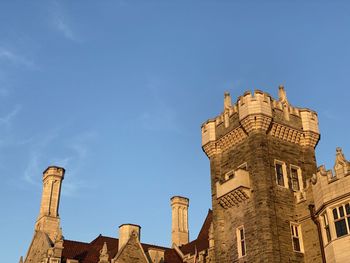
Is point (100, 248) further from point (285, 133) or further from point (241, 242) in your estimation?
point (285, 133)

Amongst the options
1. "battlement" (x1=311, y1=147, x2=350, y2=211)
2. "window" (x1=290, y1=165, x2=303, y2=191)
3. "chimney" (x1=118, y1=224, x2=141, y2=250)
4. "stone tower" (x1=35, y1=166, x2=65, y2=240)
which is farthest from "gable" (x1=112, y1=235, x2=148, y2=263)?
"battlement" (x1=311, y1=147, x2=350, y2=211)

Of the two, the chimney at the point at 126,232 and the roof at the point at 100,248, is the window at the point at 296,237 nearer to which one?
the roof at the point at 100,248

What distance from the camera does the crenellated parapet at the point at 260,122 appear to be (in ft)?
93.1

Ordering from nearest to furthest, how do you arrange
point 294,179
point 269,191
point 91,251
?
point 269,191, point 294,179, point 91,251

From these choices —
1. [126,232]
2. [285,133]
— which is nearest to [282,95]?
[285,133]

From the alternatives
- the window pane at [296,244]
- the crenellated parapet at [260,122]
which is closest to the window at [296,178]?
the crenellated parapet at [260,122]

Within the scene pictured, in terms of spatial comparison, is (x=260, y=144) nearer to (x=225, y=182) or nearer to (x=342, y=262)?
(x=225, y=182)

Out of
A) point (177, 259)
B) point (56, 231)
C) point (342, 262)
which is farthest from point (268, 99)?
point (56, 231)

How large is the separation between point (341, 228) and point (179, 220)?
81.1 ft

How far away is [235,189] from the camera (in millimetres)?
27297

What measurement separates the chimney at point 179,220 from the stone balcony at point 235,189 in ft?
57.9

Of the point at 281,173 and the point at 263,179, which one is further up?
the point at 281,173

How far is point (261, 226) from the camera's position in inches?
1005

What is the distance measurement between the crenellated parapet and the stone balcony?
2.62 metres
